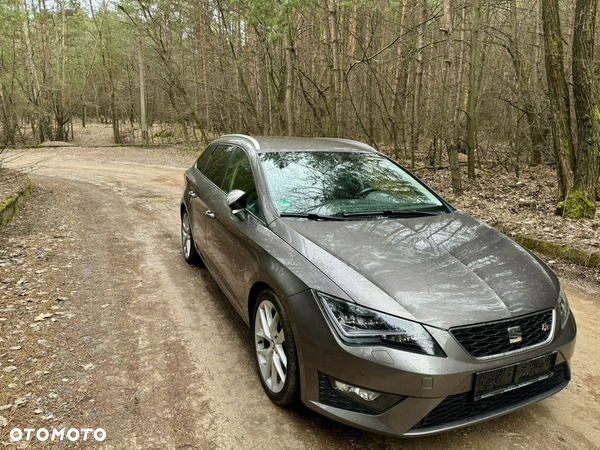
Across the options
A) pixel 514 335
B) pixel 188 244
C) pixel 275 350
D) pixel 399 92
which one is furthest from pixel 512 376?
pixel 399 92

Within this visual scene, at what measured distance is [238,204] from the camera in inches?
133

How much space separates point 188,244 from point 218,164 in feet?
4.10

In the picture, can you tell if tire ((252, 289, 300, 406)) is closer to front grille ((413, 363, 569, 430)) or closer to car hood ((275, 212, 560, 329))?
car hood ((275, 212, 560, 329))

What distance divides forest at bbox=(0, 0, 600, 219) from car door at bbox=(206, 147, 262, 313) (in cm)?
554

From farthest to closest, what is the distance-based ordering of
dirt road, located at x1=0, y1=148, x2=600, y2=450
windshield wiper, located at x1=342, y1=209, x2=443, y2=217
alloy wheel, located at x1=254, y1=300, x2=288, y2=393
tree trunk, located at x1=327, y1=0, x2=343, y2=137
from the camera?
1. tree trunk, located at x1=327, y1=0, x2=343, y2=137
2. windshield wiper, located at x1=342, y1=209, x2=443, y2=217
3. alloy wheel, located at x1=254, y1=300, x2=288, y2=393
4. dirt road, located at x1=0, y1=148, x2=600, y2=450

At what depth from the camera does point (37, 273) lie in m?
4.94

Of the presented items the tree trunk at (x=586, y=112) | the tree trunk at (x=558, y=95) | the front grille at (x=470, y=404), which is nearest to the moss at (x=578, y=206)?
the tree trunk at (x=586, y=112)

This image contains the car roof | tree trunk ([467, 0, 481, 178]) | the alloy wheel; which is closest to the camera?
the alloy wheel

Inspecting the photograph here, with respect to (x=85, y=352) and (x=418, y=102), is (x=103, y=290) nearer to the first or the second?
(x=85, y=352)

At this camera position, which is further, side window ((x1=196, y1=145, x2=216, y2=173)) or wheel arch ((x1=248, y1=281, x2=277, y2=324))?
side window ((x1=196, y1=145, x2=216, y2=173))

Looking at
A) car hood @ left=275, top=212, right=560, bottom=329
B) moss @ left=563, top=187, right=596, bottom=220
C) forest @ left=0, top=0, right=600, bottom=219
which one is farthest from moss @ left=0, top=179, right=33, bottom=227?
moss @ left=563, top=187, right=596, bottom=220

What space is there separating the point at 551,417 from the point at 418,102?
37.9 feet

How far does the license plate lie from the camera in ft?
7.08

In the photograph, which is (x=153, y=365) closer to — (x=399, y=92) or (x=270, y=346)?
(x=270, y=346)
